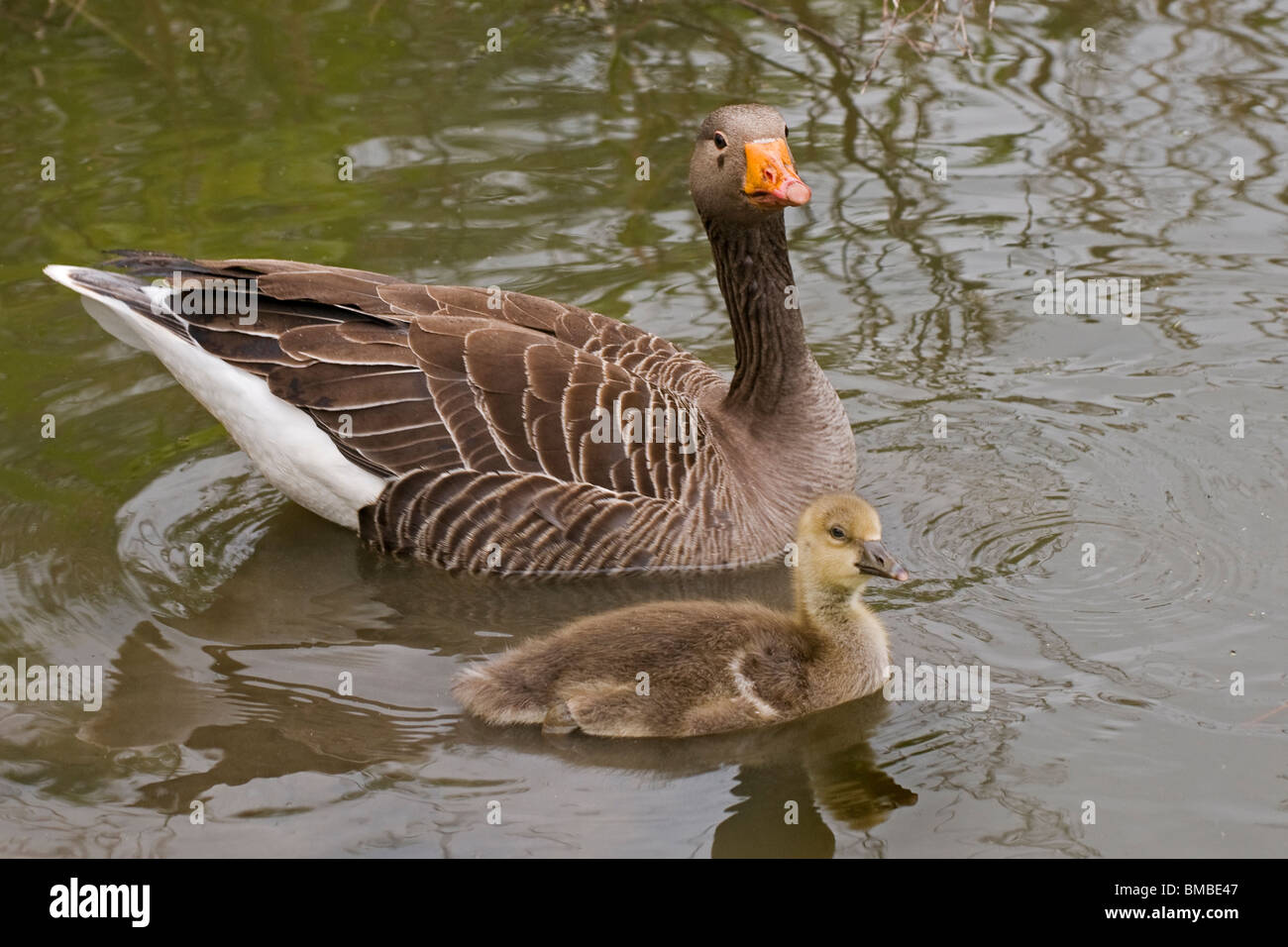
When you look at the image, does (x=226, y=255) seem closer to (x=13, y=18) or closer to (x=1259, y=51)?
(x=13, y=18)

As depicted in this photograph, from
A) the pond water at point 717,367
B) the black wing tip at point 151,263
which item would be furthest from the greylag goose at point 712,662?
the black wing tip at point 151,263

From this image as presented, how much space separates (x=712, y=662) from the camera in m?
6.86

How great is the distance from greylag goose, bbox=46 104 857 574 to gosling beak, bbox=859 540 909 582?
1.64m

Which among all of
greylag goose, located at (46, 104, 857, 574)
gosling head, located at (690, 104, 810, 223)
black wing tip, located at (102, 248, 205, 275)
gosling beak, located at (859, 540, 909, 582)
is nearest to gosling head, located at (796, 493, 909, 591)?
gosling beak, located at (859, 540, 909, 582)

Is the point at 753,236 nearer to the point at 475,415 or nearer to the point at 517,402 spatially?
the point at 517,402

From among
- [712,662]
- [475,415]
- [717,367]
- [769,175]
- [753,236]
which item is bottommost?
[717,367]

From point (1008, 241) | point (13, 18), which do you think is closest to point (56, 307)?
point (13, 18)

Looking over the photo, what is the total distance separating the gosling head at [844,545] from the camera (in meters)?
6.73

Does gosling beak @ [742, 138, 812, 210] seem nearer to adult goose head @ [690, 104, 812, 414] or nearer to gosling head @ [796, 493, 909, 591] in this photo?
adult goose head @ [690, 104, 812, 414]

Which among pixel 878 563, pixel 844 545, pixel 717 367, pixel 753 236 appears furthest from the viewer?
pixel 717 367

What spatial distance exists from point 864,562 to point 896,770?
87 centimetres

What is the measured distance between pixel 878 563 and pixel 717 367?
379 centimetres

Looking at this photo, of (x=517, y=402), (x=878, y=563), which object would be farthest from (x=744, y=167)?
(x=878, y=563)

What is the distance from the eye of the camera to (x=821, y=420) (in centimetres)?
864
